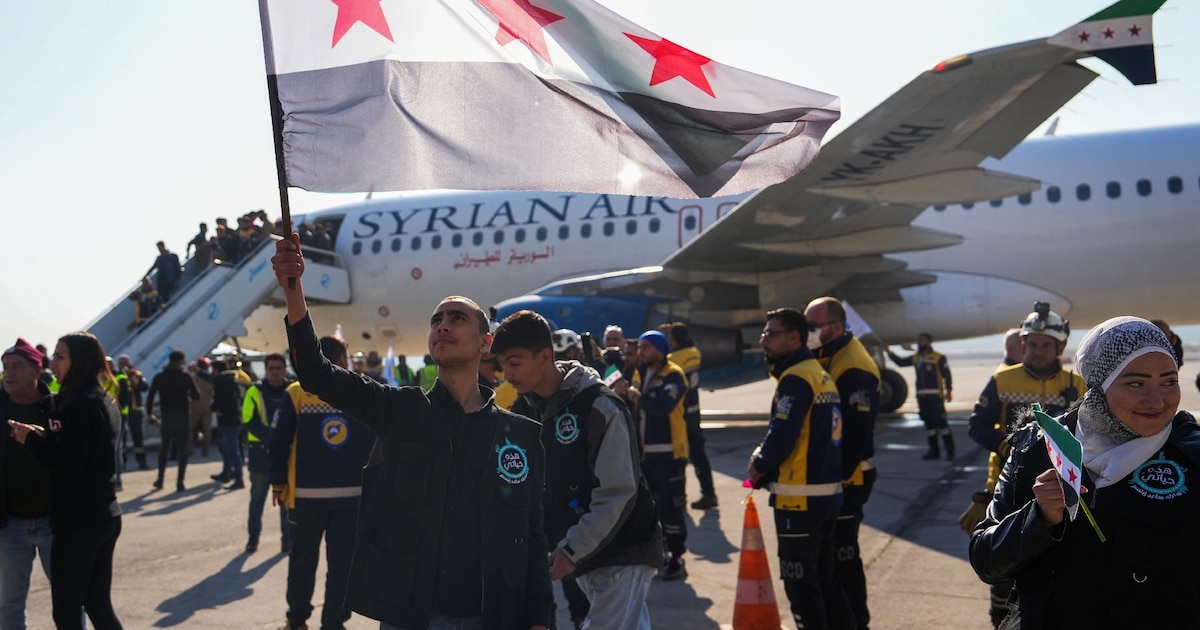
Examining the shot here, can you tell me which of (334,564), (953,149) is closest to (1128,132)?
(953,149)

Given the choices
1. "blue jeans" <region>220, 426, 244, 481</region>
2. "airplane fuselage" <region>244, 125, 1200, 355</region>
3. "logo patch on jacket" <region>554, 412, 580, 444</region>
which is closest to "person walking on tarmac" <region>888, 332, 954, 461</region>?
"airplane fuselage" <region>244, 125, 1200, 355</region>

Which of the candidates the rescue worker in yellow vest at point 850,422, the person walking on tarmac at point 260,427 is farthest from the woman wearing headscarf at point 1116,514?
the person walking on tarmac at point 260,427

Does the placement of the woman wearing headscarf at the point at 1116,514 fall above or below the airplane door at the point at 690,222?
below

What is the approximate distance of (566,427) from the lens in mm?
3557

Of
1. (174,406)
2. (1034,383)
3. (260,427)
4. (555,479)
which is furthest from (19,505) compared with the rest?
(174,406)

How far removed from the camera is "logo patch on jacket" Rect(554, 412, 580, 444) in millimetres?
3535

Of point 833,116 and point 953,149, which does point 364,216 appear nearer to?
point 953,149

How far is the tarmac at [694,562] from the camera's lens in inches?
218

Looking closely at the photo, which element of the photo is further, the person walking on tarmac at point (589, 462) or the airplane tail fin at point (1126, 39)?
the airplane tail fin at point (1126, 39)

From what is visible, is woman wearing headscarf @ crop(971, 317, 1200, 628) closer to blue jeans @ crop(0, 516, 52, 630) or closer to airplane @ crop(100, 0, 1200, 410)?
blue jeans @ crop(0, 516, 52, 630)

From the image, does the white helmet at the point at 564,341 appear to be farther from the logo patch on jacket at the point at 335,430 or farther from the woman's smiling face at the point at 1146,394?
the woman's smiling face at the point at 1146,394

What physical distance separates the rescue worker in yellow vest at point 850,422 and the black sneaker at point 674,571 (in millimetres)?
1561

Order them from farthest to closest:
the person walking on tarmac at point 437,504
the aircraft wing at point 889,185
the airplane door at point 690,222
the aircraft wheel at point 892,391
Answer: the aircraft wheel at point 892,391 → the airplane door at point 690,222 → the aircraft wing at point 889,185 → the person walking on tarmac at point 437,504

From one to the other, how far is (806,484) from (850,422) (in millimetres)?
800
